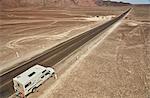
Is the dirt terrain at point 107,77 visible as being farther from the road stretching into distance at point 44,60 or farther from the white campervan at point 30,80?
the road stretching into distance at point 44,60

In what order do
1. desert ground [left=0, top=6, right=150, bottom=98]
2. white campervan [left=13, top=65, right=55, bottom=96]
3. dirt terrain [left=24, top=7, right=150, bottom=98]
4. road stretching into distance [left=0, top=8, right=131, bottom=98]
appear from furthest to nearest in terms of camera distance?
road stretching into distance [left=0, top=8, right=131, bottom=98]
desert ground [left=0, top=6, right=150, bottom=98]
dirt terrain [left=24, top=7, right=150, bottom=98]
white campervan [left=13, top=65, right=55, bottom=96]

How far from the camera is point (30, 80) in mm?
17266

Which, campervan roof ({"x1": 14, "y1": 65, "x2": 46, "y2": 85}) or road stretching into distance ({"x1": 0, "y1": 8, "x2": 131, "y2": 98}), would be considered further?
road stretching into distance ({"x1": 0, "y1": 8, "x2": 131, "y2": 98})

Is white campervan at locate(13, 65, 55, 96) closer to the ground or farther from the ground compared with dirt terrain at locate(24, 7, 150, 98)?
farther from the ground

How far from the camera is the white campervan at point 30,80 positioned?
1680cm

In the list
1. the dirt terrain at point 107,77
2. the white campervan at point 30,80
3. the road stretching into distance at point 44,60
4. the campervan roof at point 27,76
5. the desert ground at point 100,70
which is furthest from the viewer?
the road stretching into distance at point 44,60

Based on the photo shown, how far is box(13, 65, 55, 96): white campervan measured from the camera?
1680 cm

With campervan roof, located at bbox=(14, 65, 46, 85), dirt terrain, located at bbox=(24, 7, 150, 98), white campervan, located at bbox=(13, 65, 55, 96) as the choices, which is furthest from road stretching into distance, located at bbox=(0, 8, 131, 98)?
dirt terrain, located at bbox=(24, 7, 150, 98)

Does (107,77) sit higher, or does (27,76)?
(27,76)

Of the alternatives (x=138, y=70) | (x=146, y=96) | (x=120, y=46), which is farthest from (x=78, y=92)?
(x=120, y=46)

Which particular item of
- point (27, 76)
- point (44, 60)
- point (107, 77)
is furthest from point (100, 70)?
point (27, 76)

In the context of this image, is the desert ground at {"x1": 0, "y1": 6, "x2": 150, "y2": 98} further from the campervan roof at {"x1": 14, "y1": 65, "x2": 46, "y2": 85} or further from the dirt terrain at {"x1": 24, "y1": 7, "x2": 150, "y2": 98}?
the campervan roof at {"x1": 14, "y1": 65, "x2": 46, "y2": 85}

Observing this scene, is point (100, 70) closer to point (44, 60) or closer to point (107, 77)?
point (107, 77)

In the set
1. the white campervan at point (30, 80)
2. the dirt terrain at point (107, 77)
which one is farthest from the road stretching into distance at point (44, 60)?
the dirt terrain at point (107, 77)
